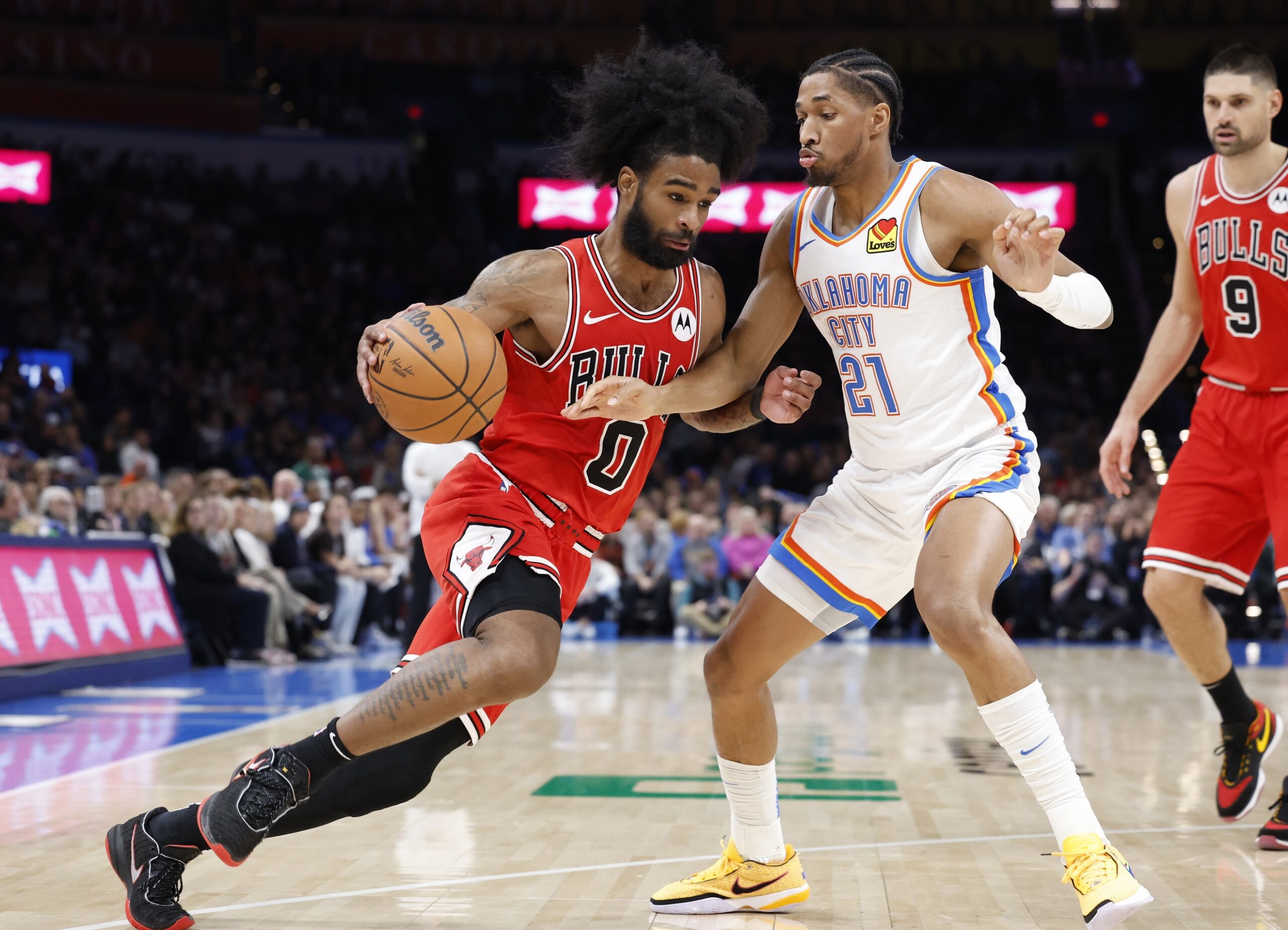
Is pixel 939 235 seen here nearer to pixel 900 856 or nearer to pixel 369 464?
pixel 900 856

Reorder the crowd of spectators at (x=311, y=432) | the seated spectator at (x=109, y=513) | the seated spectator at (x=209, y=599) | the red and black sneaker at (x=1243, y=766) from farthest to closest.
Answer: the crowd of spectators at (x=311, y=432), the seated spectator at (x=109, y=513), the seated spectator at (x=209, y=599), the red and black sneaker at (x=1243, y=766)

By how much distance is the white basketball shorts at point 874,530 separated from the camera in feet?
12.1

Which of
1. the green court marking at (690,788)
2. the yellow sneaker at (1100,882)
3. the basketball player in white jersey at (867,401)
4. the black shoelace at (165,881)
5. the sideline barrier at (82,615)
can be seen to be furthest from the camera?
the sideline barrier at (82,615)

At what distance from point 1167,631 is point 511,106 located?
70.5 feet

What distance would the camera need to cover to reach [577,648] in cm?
1333

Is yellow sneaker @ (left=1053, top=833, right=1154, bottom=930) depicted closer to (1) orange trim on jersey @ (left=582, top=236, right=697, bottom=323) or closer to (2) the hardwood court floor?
(2) the hardwood court floor

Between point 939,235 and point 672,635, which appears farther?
point 672,635

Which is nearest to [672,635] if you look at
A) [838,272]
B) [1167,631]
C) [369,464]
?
[369,464]

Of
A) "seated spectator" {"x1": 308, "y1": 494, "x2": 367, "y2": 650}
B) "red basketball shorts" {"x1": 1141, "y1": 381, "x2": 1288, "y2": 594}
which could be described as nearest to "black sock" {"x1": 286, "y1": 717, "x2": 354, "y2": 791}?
"red basketball shorts" {"x1": 1141, "y1": 381, "x2": 1288, "y2": 594}

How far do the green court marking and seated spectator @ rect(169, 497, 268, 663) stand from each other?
5805 mm

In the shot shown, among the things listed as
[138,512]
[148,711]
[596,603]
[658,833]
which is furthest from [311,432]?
[658,833]

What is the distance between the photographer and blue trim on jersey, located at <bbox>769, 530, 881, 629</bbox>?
381cm

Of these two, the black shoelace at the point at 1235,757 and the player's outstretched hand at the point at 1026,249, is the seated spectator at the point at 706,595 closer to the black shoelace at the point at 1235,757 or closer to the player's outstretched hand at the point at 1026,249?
the black shoelace at the point at 1235,757

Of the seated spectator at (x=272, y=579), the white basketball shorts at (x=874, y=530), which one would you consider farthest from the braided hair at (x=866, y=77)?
the seated spectator at (x=272, y=579)
